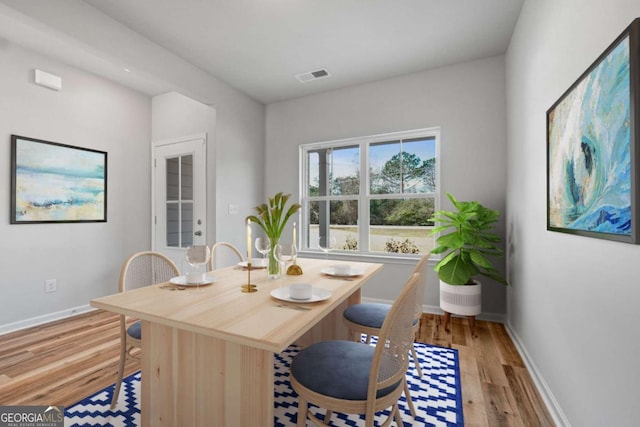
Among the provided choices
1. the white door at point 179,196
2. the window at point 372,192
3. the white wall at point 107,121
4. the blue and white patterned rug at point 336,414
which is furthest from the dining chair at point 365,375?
the white door at point 179,196

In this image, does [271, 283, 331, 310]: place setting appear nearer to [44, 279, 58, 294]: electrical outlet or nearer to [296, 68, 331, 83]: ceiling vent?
[296, 68, 331, 83]: ceiling vent

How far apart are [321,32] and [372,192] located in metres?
1.87

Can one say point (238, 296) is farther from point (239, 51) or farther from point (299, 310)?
point (239, 51)

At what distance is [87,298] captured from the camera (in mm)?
3484

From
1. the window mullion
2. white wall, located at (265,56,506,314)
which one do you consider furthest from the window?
white wall, located at (265,56,506,314)

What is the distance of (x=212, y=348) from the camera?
1207mm

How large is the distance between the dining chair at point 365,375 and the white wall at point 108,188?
320cm

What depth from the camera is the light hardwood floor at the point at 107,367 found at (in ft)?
5.90

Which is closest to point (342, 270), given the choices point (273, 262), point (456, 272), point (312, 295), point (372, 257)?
point (273, 262)

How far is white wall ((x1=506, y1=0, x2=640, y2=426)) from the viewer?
110 cm

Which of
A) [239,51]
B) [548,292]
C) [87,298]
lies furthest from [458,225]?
[87,298]

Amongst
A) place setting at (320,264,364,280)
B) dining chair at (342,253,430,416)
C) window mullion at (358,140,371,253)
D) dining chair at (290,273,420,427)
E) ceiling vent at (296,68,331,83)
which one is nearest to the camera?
dining chair at (290,273,420,427)

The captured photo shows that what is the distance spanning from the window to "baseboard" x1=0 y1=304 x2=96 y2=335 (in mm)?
2704

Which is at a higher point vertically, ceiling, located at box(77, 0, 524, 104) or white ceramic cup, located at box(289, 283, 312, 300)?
ceiling, located at box(77, 0, 524, 104)
